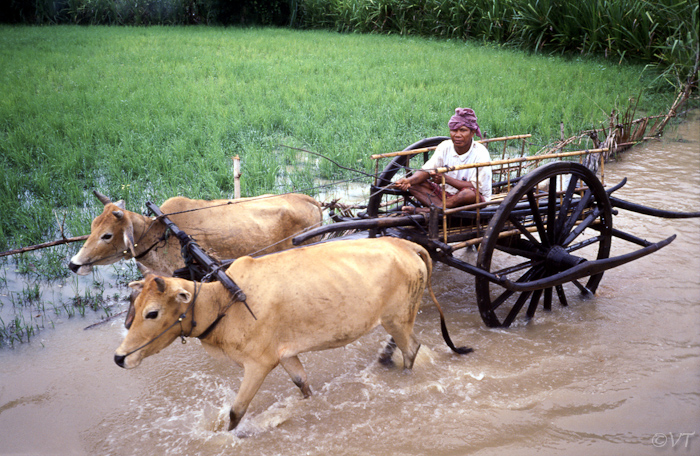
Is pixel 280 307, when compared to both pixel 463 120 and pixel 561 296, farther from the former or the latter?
A: pixel 561 296

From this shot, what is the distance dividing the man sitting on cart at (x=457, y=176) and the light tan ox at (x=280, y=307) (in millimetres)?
913

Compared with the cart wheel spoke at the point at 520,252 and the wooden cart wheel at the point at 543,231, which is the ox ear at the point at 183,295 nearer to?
the wooden cart wheel at the point at 543,231

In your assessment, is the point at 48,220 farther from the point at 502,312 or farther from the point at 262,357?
the point at 502,312

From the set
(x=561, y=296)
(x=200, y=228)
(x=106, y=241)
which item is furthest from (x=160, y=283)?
(x=561, y=296)

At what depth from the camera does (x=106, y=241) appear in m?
3.71

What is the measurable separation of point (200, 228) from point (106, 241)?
2.15ft

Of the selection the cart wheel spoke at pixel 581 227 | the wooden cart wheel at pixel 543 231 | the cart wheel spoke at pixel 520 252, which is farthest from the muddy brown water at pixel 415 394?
the cart wheel spoke at pixel 581 227

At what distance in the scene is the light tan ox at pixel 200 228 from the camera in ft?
12.2

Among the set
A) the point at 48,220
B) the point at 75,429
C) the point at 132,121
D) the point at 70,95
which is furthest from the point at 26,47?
the point at 75,429

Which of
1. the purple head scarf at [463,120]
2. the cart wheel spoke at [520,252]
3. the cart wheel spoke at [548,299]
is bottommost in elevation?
the cart wheel spoke at [548,299]

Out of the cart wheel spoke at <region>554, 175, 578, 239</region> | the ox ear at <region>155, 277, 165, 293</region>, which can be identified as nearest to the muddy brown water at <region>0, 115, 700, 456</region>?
the cart wheel spoke at <region>554, 175, 578, 239</region>

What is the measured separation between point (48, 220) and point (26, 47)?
10.4 metres

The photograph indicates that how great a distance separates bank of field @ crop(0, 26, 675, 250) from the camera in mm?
6196

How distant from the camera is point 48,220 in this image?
17.6 feet
